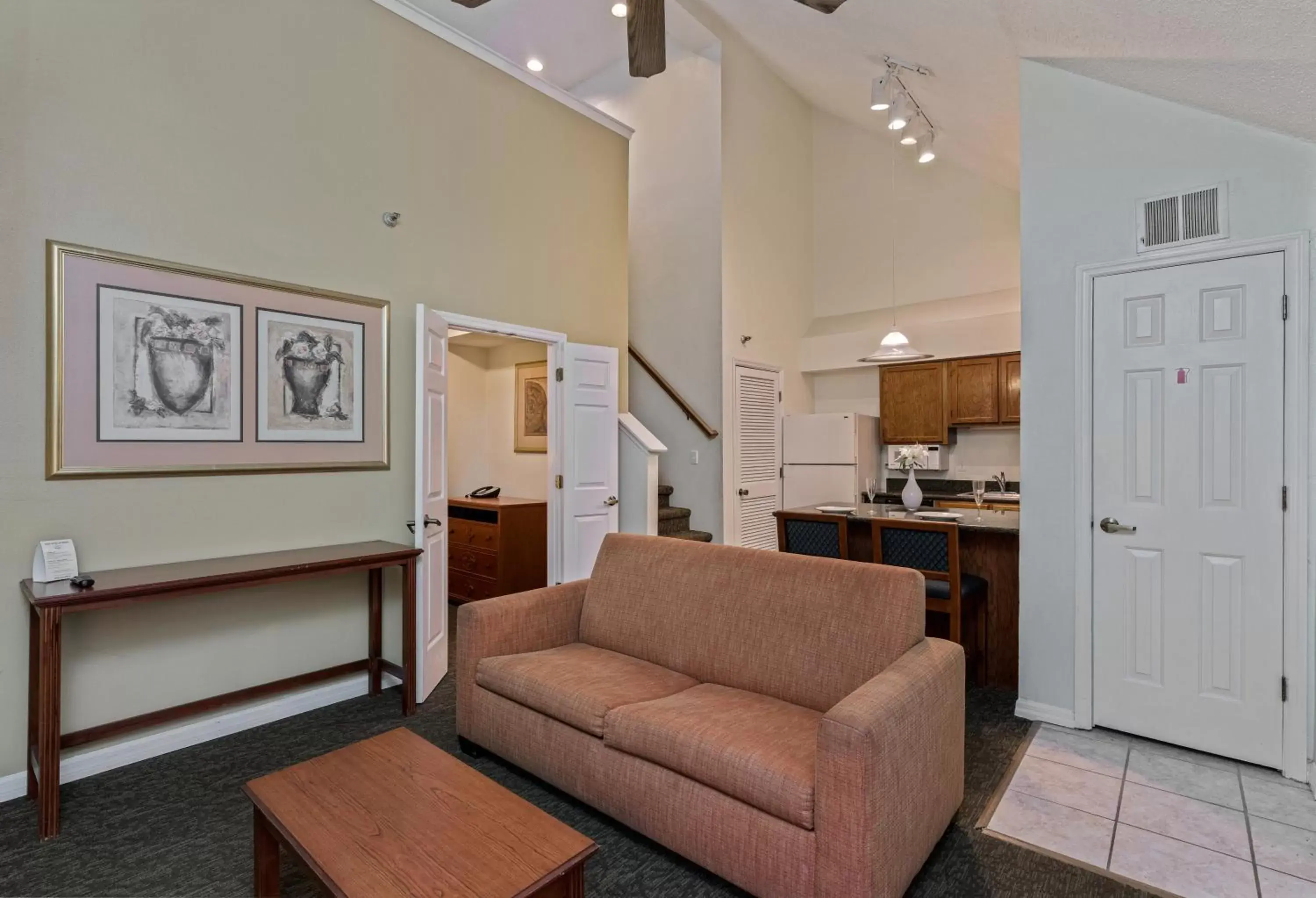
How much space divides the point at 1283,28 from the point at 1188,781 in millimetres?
2697

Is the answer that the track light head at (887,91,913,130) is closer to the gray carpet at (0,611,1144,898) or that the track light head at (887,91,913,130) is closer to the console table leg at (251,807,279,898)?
the gray carpet at (0,611,1144,898)

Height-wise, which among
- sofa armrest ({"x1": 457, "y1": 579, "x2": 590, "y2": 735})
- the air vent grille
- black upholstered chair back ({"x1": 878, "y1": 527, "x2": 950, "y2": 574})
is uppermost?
the air vent grille

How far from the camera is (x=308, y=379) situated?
321cm

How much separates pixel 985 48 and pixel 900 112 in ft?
3.48

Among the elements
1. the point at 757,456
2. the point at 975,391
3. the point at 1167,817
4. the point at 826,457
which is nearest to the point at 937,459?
the point at 975,391

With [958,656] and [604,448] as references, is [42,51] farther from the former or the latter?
[958,656]

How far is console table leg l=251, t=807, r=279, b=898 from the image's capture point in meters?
1.68

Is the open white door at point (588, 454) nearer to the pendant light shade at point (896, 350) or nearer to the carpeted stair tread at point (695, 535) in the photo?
the carpeted stair tread at point (695, 535)

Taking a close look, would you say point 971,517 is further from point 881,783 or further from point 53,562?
point 53,562

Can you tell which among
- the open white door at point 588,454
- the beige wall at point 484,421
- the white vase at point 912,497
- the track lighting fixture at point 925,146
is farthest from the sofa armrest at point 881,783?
the beige wall at point 484,421

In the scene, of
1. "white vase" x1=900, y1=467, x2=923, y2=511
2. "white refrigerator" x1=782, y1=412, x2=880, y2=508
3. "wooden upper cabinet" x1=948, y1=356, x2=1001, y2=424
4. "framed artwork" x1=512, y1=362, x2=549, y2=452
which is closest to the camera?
"white vase" x1=900, y1=467, x2=923, y2=511

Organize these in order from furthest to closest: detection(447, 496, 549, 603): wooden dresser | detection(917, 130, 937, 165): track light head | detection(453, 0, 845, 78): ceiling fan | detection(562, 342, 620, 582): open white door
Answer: detection(447, 496, 549, 603): wooden dresser → detection(917, 130, 937, 165): track light head → detection(562, 342, 620, 582): open white door → detection(453, 0, 845, 78): ceiling fan

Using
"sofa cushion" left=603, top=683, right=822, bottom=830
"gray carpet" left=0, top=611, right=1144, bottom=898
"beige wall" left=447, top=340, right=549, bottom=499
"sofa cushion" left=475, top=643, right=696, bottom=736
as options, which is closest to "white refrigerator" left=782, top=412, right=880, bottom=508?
"beige wall" left=447, top=340, right=549, bottom=499

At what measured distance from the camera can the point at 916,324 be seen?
20.7ft
